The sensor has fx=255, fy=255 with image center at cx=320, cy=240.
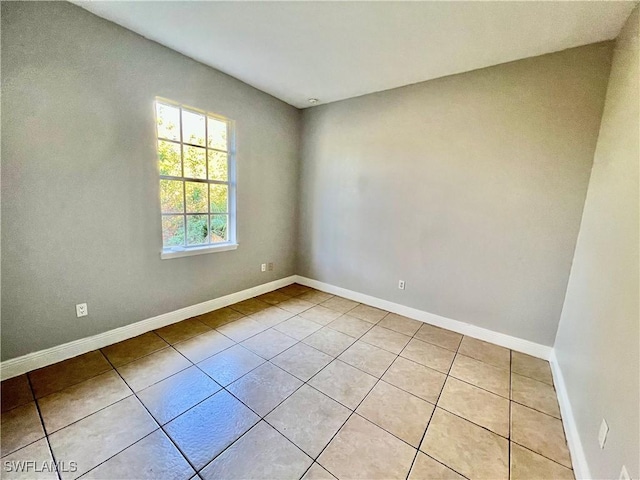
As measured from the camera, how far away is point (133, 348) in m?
2.22

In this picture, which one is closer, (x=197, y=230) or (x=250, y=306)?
(x=197, y=230)

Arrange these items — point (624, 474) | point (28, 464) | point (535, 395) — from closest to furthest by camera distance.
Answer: point (624, 474)
point (28, 464)
point (535, 395)

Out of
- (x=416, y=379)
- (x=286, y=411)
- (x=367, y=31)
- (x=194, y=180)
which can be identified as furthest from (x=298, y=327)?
(x=367, y=31)

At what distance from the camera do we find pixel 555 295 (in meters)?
2.24

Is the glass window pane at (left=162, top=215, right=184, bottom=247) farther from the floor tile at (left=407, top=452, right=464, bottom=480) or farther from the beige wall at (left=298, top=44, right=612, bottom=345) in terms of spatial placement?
the floor tile at (left=407, top=452, right=464, bottom=480)

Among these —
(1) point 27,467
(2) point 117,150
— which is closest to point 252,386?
(1) point 27,467

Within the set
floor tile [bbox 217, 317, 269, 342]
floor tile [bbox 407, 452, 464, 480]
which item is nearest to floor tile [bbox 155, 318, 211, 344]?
floor tile [bbox 217, 317, 269, 342]

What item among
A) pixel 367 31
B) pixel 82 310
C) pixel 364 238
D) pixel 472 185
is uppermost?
pixel 367 31

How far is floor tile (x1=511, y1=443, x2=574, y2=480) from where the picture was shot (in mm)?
1284

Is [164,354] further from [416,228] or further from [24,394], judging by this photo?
[416,228]

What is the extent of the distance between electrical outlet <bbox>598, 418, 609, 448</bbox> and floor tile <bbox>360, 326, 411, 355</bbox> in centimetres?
129

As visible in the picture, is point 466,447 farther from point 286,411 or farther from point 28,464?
point 28,464

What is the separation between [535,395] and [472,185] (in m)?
1.80

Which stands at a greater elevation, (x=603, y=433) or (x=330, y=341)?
(x=603, y=433)
